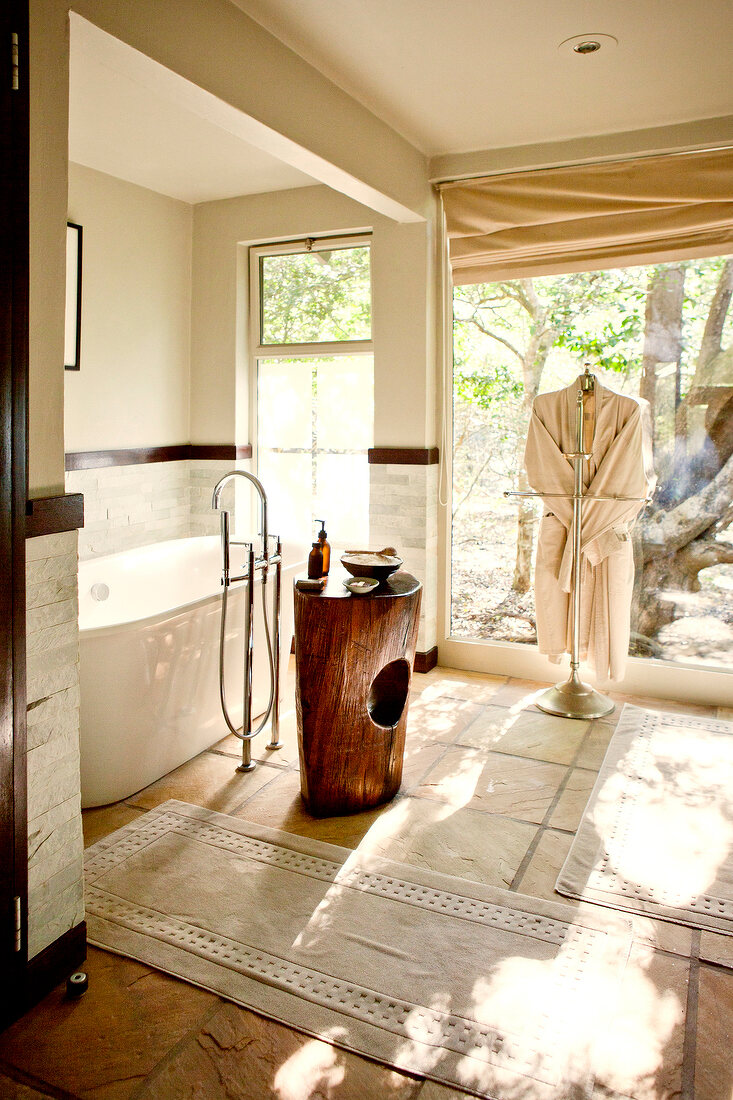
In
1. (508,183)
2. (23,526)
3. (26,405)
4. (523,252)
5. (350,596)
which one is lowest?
(350,596)

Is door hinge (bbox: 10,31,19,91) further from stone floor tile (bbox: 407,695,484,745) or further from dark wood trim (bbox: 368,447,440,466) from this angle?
dark wood trim (bbox: 368,447,440,466)

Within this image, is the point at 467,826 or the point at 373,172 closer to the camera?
the point at 467,826

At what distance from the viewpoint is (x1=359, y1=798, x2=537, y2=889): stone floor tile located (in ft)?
8.27

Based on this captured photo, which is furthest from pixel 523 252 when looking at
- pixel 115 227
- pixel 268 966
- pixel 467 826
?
pixel 268 966

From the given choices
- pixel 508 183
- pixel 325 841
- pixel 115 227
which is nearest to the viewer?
pixel 325 841

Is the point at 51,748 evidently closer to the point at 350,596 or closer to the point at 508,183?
the point at 350,596

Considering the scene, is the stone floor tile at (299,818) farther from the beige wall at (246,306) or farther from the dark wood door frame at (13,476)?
the beige wall at (246,306)

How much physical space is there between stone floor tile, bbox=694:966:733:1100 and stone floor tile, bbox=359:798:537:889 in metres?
0.61

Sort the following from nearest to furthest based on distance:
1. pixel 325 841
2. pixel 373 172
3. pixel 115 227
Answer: pixel 325 841 → pixel 373 172 → pixel 115 227

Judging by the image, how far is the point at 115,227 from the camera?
4.28 meters

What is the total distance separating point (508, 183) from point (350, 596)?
7.91ft

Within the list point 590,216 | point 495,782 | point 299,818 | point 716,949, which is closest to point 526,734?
point 495,782

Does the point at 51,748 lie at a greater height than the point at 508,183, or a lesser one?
lesser

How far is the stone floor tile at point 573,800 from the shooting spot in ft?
9.21
